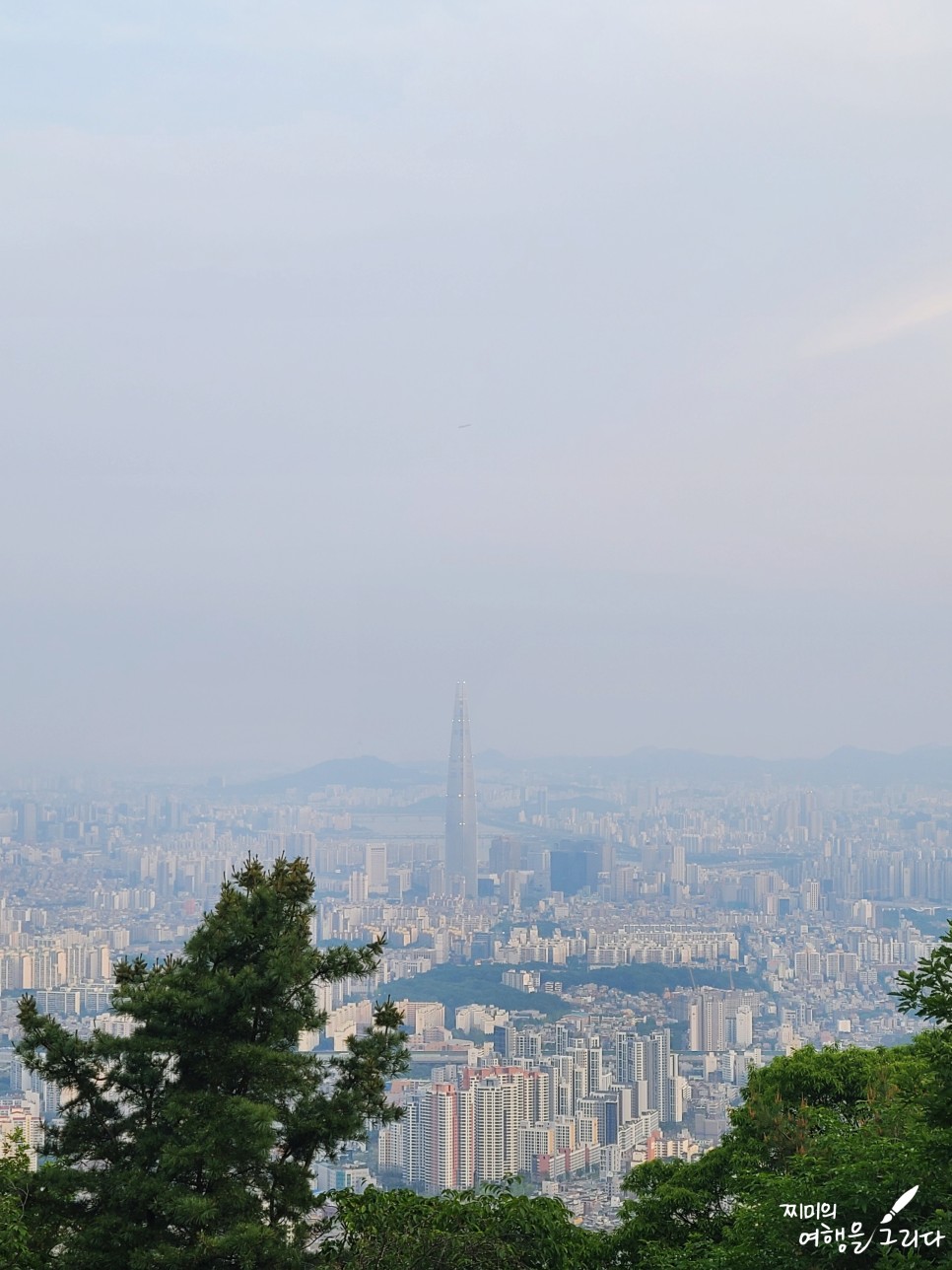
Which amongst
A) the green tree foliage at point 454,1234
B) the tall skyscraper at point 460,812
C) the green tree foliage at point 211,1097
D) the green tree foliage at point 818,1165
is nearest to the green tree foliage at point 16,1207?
the green tree foliage at point 211,1097

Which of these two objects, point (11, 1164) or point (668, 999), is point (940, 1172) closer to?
point (11, 1164)

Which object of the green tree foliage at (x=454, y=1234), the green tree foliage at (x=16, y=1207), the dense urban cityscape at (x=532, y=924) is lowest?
the dense urban cityscape at (x=532, y=924)

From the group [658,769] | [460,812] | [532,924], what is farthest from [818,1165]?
[658,769]

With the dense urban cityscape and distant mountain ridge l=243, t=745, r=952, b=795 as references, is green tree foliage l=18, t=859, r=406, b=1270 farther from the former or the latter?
distant mountain ridge l=243, t=745, r=952, b=795

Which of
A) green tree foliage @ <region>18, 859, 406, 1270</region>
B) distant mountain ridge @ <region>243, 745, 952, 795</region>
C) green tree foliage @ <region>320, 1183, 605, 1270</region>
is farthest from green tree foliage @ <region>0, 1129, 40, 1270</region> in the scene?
distant mountain ridge @ <region>243, 745, 952, 795</region>

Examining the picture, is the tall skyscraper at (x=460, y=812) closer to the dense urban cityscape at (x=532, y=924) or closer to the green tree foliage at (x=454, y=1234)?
the dense urban cityscape at (x=532, y=924)
